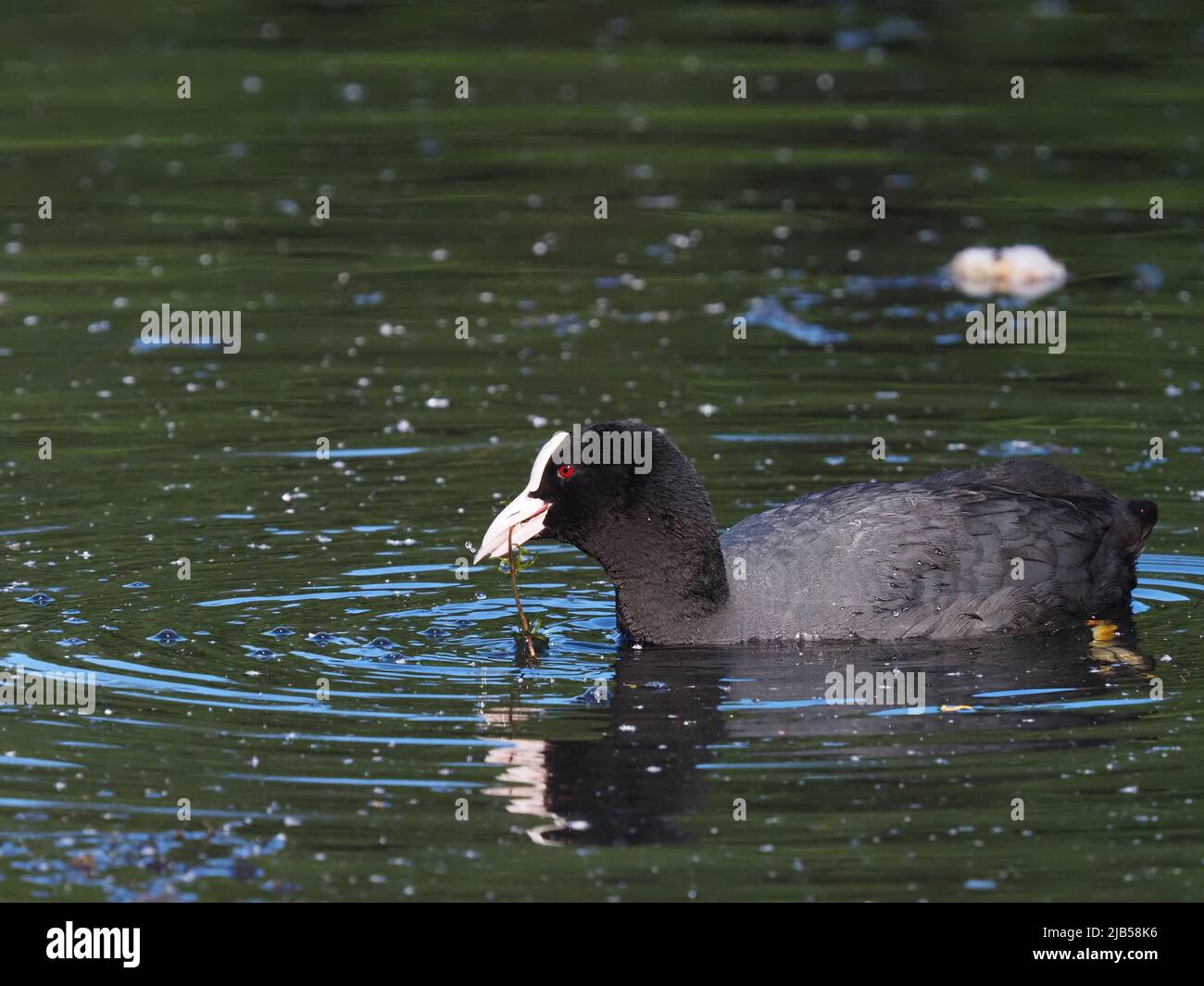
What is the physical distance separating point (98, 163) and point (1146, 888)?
51.1 feet

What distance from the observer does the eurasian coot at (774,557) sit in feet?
32.6

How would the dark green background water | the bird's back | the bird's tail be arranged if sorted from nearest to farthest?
1. the dark green background water
2. the bird's back
3. the bird's tail

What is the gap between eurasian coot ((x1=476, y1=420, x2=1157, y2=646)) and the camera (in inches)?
392

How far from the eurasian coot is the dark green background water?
24 cm

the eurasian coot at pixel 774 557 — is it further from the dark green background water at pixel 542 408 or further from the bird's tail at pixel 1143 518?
the bird's tail at pixel 1143 518

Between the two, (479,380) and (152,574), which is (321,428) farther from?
(152,574)

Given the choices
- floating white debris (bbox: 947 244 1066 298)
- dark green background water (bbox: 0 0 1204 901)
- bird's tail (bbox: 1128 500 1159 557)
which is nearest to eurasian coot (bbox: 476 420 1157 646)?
dark green background water (bbox: 0 0 1204 901)

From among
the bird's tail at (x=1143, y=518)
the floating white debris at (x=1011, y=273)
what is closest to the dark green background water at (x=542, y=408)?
the floating white debris at (x=1011, y=273)

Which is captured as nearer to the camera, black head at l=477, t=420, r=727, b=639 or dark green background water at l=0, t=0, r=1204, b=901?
dark green background water at l=0, t=0, r=1204, b=901

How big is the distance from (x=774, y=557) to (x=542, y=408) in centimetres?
426

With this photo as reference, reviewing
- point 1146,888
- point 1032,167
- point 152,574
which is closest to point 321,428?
point 152,574

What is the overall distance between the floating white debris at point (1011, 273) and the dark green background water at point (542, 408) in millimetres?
201

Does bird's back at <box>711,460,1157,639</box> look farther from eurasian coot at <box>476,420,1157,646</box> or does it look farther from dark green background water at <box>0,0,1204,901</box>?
dark green background water at <box>0,0,1204,901</box>

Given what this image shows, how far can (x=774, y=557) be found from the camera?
10.2m
